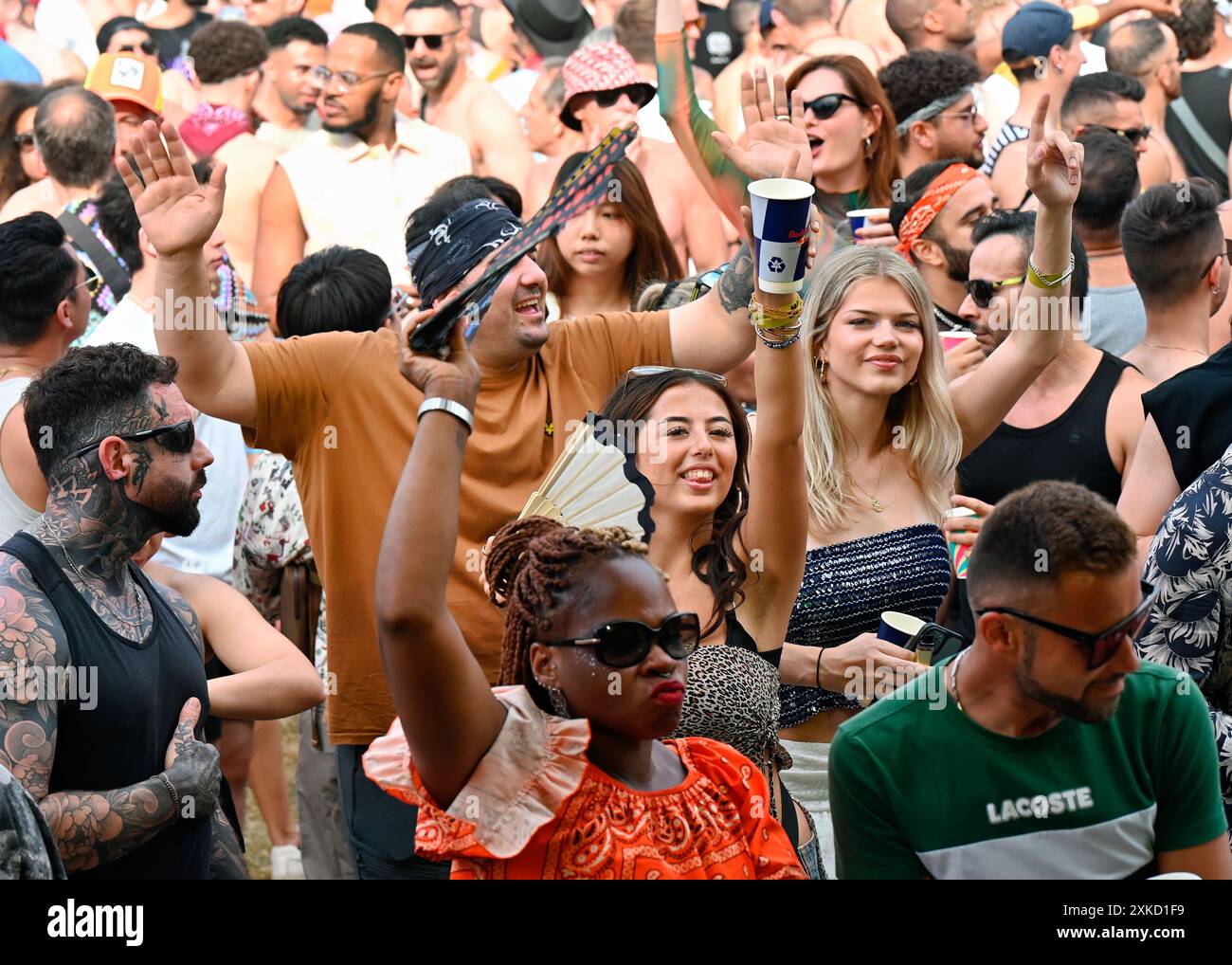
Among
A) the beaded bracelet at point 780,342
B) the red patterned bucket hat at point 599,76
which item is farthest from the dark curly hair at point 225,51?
the beaded bracelet at point 780,342

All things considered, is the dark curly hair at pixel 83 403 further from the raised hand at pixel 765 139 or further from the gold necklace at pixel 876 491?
the gold necklace at pixel 876 491

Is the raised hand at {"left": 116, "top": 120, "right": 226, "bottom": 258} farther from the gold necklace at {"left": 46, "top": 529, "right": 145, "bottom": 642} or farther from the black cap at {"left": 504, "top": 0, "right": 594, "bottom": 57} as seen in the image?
the black cap at {"left": 504, "top": 0, "right": 594, "bottom": 57}

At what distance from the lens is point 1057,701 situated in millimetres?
2787

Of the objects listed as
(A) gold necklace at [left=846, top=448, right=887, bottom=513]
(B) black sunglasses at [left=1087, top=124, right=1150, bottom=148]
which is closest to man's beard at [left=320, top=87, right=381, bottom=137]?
(B) black sunglasses at [left=1087, top=124, right=1150, bottom=148]

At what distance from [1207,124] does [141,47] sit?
19.4 ft

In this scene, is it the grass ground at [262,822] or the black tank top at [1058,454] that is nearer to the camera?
the black tank top at [1058,454]

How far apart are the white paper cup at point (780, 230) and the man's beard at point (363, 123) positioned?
4.45 m

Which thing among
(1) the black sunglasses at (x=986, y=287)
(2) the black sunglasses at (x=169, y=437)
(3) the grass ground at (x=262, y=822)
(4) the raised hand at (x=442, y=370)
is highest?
(1) the black sunglasses at (x=986, y=287)

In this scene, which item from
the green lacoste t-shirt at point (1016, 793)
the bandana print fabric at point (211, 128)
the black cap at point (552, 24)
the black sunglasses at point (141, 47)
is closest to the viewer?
the green lacoste t-shirt at point (1016, 793)

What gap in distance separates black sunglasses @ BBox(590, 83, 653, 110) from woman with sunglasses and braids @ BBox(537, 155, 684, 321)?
4.62ft

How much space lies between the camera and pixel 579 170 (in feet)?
8.42

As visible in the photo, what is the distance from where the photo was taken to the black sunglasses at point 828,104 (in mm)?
6422

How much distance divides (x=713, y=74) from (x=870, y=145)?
3.80 meters

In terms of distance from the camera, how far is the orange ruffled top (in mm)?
2529
